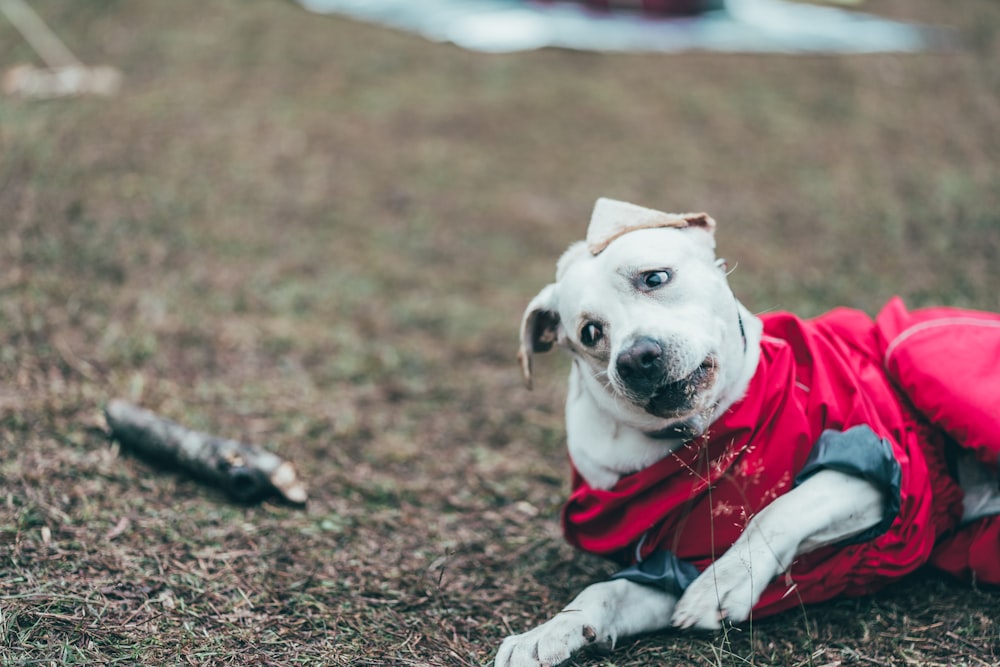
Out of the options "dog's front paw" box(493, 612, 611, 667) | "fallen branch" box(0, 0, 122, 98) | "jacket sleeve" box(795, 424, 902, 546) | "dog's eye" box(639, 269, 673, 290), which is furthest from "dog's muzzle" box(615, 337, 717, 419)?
"fallen branch" box(0, 0, 122, 98)

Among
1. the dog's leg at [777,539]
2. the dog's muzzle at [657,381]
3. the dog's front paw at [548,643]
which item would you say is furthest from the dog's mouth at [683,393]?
the dog's front paw at [548,643]

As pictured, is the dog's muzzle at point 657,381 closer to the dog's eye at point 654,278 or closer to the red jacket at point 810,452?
the red jacket at point 810,452

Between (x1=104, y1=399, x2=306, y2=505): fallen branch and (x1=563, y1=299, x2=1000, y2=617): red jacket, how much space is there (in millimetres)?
1248

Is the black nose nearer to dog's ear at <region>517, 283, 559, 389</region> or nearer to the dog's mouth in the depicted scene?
the dog's mouth

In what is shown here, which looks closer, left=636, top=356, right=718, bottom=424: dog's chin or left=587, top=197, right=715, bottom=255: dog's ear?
left=636, top=356, right=718, bottom=424: dog's chin

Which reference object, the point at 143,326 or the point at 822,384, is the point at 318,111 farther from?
the point at 822,384

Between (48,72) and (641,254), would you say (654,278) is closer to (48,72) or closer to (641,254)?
(641,254)

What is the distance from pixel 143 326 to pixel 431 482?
6.83 ft

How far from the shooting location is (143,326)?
5.05 meters

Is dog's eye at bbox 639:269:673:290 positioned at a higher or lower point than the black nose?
higher

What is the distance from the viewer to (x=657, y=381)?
2.66m

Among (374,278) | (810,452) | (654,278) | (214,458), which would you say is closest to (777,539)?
(810,452)

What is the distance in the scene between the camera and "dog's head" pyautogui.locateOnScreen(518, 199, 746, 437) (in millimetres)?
2707

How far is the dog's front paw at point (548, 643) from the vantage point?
2.64 meters
